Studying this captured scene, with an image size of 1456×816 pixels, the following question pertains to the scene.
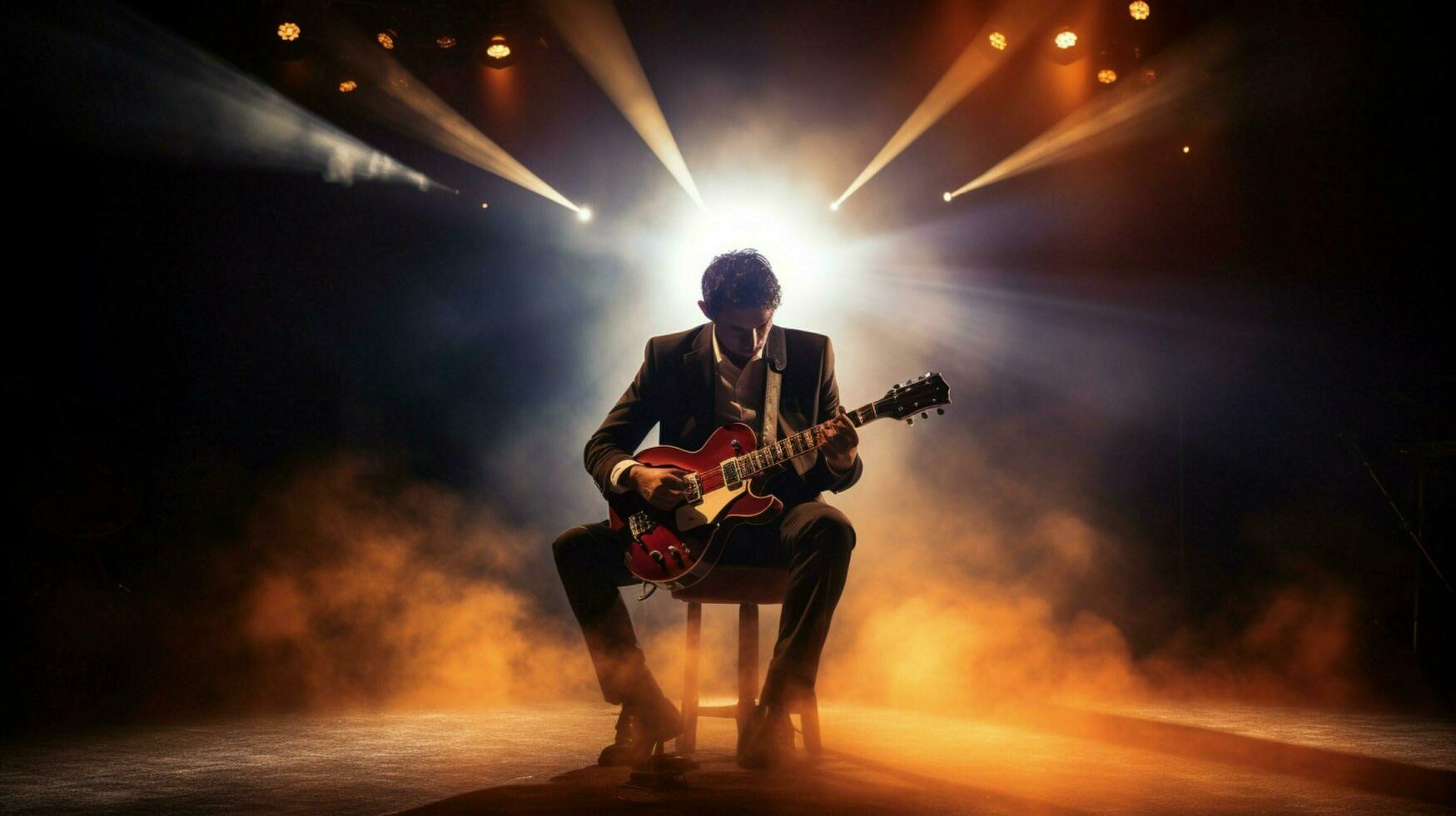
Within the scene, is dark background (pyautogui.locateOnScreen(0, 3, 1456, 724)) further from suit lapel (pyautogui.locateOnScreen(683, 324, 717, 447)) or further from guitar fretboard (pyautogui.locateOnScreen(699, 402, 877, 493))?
guitar fretboard (pyautogui.locateOnScreen(699, 402, 877, 493))

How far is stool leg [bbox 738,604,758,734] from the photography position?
2953 mm

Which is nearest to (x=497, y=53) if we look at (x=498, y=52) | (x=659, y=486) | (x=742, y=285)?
(x=498, y=52)

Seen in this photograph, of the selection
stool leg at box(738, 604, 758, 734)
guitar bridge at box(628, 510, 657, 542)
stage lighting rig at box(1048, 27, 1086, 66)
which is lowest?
stool leg at box(738, 604, 758, 734)

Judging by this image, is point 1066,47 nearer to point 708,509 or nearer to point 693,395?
point 693,395

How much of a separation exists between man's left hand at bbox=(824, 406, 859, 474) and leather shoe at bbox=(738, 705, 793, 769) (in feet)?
Result: 2.15

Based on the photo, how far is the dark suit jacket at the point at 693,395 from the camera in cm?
299

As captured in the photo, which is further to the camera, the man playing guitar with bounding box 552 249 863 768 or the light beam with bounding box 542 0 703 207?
the light beam with bounding box 542 0 703 207

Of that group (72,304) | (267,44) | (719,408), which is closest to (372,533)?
(72,304)

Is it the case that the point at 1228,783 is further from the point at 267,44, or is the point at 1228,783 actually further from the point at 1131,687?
the point at 267,44

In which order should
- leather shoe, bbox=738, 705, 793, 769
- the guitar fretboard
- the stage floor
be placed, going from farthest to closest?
the guitar fretboard, leather shoe, bbox=738, 705, 793, 769, the stage floor

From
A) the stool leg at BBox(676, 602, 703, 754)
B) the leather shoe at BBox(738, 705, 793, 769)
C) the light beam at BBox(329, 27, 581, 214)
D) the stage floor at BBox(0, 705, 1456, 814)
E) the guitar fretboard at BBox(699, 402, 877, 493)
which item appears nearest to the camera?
the stage floor at BBox(0, 705, 1456, 814)

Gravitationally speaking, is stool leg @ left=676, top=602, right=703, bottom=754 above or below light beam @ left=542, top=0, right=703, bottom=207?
below

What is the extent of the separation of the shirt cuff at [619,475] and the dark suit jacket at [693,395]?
0.06 meters

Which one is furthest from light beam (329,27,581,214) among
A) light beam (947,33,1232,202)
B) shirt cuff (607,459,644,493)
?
shirt cuff (607,459,644,493)
